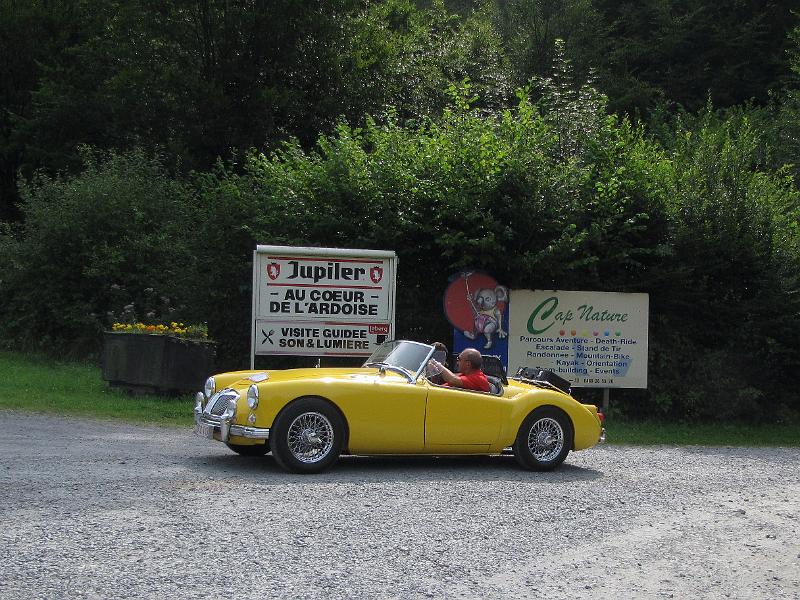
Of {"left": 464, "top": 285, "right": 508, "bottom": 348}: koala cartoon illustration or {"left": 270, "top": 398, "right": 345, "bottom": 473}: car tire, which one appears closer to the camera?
{"left": 270, "top": 398, "right": 345, "bottom": 473}: car tire

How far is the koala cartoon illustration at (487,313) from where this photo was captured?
58.1 ft

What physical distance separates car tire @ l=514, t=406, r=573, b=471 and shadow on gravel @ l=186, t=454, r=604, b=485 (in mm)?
122

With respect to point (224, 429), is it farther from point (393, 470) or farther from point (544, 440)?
point (544, 440)

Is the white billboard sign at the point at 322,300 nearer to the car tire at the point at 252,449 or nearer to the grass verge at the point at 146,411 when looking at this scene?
the grass verge at the point at 146,411

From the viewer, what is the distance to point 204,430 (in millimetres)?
10641

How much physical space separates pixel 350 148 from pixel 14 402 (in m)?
6.95

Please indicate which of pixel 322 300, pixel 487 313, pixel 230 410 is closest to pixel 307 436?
pixel 230 410

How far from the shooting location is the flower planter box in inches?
659

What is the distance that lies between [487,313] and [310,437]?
304 inches

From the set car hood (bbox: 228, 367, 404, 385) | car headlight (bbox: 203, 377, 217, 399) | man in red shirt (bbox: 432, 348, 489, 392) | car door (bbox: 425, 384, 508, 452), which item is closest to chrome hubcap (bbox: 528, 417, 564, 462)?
car door (bbox: 425, 384, 508, 452)

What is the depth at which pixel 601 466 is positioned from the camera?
40.9ft

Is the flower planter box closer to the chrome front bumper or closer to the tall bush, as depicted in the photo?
the tall bush

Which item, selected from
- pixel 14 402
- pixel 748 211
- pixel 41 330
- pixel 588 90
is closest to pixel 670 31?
pixel 588 90

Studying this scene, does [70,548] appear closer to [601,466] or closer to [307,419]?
[307,419]
